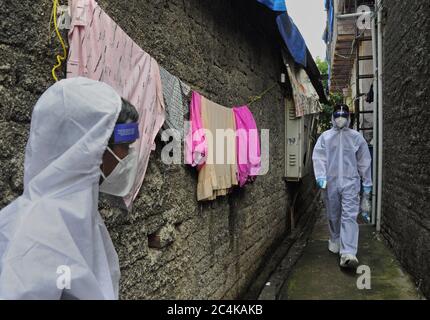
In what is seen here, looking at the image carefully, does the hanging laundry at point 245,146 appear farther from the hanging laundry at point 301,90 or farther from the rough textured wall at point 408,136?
the hanging laundry at point 301,90

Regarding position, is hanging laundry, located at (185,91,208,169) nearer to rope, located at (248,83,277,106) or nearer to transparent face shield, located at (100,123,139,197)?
transparent face shield, located at (100,123,139,197)

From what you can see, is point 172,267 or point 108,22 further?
point 172,267

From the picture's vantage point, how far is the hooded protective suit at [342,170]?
208 inches

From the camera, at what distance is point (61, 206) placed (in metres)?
1.22

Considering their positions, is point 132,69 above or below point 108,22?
below

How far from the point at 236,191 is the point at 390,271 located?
2.07 meters

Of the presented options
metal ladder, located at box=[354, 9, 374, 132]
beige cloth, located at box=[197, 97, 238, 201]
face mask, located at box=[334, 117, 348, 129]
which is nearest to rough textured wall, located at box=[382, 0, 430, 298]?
face mask, located at box=[334, 117, 348, 129]

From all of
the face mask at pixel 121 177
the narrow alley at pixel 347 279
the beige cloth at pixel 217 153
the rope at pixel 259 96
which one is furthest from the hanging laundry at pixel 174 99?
the narrow alley at pixel 347 279

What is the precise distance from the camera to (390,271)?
4672 mm

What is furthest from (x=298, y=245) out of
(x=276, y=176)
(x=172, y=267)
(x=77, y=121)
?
(x=77, y=121)

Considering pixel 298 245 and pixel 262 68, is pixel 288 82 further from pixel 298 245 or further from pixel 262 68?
pixel 298 245

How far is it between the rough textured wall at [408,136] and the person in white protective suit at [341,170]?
0.45 meters

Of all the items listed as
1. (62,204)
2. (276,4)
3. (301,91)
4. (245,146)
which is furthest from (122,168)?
(301,91)

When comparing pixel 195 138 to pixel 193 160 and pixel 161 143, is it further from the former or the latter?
pixel 161 143
